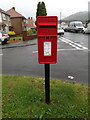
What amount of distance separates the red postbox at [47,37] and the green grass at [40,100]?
1.11 m

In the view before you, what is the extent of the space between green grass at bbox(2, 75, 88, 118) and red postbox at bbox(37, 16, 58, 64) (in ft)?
3.65

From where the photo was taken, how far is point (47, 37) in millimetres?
2289

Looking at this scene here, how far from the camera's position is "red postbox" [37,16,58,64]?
221cm

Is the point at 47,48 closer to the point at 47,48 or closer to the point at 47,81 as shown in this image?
the point at 47,48

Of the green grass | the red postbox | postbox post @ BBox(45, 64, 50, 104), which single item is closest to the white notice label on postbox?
the red postbox

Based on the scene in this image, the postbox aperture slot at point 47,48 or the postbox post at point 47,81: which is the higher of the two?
the postbox aperture slot at point 47,48

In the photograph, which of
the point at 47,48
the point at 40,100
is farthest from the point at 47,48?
the point at 40,100

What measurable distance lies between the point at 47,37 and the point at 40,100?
1658mm

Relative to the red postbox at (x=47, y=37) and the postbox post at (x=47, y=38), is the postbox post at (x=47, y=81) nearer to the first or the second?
the postbox post at (x=47, y=38)

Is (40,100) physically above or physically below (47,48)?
below

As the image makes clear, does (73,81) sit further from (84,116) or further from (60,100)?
(84,116)

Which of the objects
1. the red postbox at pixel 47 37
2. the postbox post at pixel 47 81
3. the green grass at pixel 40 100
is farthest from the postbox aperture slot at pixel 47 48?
the green grass at pixel 40 100

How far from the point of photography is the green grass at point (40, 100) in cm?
247

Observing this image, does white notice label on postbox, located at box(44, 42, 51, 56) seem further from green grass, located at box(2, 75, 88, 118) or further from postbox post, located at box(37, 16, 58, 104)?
green grass, located at box(2, 75, 88, 118)
